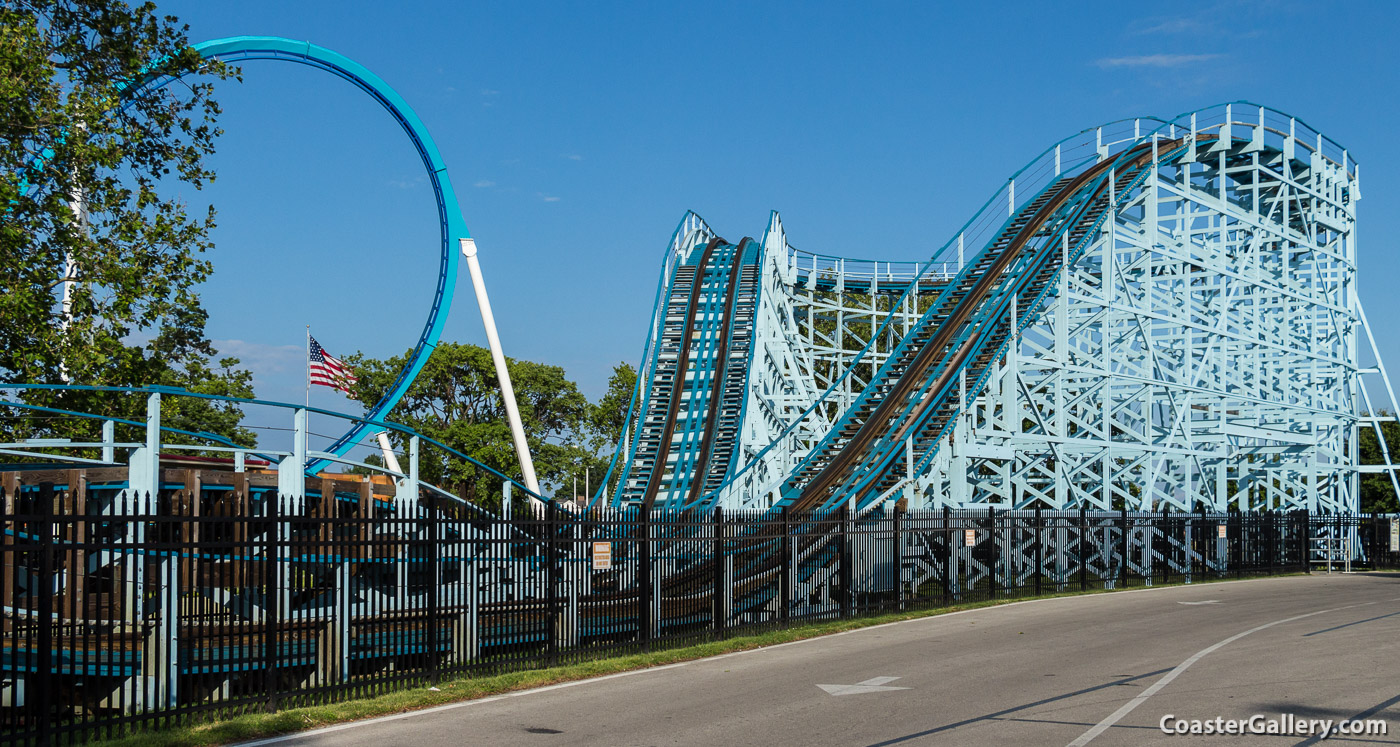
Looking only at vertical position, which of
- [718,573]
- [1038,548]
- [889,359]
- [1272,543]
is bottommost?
[1272,543]

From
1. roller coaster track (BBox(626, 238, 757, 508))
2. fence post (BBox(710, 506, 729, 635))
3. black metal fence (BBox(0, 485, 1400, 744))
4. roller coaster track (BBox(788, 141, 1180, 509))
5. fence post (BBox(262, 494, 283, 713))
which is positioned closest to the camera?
black metal fence (BBox(0, 485, 1400, 744))

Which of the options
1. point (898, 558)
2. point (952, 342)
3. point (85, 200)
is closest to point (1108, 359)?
point (952, 342)

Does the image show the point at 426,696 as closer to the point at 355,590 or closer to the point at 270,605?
the point at 355,590

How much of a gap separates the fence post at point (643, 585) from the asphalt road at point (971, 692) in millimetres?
953

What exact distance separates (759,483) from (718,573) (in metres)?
16.6

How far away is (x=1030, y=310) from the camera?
30984 mm

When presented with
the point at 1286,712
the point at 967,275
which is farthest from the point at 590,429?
the point at 1286,712

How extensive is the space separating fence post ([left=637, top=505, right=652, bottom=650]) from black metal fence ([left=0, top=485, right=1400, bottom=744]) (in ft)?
0.07

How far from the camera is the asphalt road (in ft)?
30.7

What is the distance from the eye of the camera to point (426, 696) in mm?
11266

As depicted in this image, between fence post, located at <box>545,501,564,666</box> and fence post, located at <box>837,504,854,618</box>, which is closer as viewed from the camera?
fence post, located at <box>545,501,564,666</box>

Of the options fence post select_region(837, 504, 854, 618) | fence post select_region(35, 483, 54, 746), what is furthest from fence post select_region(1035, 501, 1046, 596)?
fence post select_region(35, 483, 54, 746)

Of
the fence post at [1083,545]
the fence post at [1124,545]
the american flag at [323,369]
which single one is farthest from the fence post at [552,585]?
the american flag at [323,369]

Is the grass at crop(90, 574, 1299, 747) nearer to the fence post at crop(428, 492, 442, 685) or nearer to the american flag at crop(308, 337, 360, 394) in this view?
the fence post at crop(428, 492, 442, 685)
